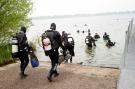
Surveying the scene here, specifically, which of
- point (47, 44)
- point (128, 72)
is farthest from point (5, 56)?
point (128, 72)

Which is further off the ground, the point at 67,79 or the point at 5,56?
the point at 5,56

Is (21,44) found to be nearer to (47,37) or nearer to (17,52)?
(17,52)

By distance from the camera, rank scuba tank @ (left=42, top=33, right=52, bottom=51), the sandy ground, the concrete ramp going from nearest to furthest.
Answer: the concrete ramp → the sandy ground → scuba tank @ (left=42, top=33, right=52, bottom=51)

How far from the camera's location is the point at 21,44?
37.8 ft

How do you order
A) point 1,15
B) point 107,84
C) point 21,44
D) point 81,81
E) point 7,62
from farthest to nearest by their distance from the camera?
point 1,15, point 7,62, point 21,44, point 81,81, point 107,84

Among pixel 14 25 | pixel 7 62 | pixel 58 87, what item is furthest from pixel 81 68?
pixel 14 25

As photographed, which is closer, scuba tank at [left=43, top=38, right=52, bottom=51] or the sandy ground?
the sandy ground

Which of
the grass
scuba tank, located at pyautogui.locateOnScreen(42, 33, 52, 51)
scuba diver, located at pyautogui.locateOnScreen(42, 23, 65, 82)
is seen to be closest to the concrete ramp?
scuba diver, located at pyautogui.locateOnScreen(42, 23, 65, 82)

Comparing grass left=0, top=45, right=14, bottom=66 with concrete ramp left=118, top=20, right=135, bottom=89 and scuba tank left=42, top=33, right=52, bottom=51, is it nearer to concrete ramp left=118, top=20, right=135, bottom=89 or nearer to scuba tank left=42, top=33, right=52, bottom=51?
scuba tank left=42, top=33, right=52, bottom=51

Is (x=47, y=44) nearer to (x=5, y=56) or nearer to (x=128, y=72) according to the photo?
(x=128, y=72)

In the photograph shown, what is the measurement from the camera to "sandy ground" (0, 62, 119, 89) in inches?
405

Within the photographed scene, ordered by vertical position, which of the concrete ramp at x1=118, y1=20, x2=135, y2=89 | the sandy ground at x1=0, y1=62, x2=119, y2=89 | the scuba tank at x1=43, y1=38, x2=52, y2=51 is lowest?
the sandy ground at x1=0, y1=62, x2=119, y2=89

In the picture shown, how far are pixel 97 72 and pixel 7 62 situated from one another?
628cm

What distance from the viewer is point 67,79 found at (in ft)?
36.7
